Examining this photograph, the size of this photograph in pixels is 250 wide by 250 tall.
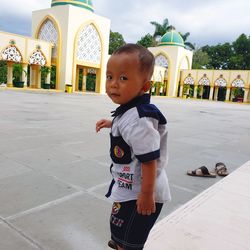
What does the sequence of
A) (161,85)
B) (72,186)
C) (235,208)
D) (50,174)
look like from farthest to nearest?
(161,85) < (50,174) < (72,186) < (235,208)

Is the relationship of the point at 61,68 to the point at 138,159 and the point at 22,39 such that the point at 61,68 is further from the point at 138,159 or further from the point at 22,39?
the point at 138,159

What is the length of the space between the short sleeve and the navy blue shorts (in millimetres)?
309

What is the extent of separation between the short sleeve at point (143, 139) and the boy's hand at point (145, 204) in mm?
190

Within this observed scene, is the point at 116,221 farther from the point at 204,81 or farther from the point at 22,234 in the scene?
the point at 204,81

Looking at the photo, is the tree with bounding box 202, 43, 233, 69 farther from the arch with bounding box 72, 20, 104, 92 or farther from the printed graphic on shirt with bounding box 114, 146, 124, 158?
the printed graphic on shirt with bounding box 114, 146, 124, 158

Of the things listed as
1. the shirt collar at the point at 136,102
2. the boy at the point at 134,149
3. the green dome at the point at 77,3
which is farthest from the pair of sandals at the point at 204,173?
the green dome at the point at 77,3

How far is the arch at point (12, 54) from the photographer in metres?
23.4

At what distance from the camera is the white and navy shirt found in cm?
136

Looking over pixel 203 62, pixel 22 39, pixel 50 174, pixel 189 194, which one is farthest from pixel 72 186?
pixel 203 62

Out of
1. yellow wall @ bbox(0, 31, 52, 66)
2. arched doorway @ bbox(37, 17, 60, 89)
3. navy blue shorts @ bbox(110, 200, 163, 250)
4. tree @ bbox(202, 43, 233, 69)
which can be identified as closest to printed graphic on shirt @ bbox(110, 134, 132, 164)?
navy blue shorts @ bbox(110, 200, 163, 250)

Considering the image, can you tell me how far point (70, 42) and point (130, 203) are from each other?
28.0m

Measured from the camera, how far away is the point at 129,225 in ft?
5.08

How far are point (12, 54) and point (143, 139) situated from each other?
2489cm

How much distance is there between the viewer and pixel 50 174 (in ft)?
11.0
